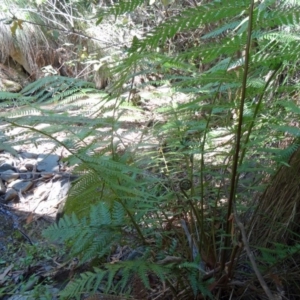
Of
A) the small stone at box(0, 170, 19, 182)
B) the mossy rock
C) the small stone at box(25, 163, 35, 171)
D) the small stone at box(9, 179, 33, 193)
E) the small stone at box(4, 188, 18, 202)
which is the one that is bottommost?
the small stone at box(4, 188, 18, 202)

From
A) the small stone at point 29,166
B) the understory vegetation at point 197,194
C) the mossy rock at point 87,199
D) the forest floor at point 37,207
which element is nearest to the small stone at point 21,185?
the forest floor at point 37,207

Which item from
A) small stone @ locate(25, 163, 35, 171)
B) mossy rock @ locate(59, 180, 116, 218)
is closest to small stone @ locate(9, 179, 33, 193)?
small stone @ locate(25, 163, 35, 171)

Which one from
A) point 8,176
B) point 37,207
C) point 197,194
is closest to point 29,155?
point 8,176

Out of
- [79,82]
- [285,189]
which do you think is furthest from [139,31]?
[285,189]

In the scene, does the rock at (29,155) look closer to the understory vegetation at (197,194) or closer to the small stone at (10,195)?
the small stone at (10,195)

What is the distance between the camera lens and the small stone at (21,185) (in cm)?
318

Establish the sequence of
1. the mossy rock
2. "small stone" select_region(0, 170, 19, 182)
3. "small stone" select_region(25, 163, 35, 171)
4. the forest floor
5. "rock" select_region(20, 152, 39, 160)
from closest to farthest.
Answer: the mossy rock → the forest floor → "small stone" select_region(0, 170, 19, 182) → "small stone" select_region(25, 163, 35, 171) → "rock" select_region(20, 152, 39, 160)

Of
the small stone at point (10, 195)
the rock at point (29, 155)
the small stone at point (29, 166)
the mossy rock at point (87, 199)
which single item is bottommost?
the small stone at point (10, 195)

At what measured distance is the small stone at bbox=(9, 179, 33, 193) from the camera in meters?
3.18

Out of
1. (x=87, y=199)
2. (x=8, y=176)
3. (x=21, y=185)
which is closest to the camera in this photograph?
(x=87, y=199)

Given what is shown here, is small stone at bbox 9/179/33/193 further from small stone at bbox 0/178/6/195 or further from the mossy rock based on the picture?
the mossy rock

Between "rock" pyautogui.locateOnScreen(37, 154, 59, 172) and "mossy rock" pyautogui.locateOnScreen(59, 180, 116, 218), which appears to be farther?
"rock" pyautogui.locateOnScreen(37, 154, 59, 172)

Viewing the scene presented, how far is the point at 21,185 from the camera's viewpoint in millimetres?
3234

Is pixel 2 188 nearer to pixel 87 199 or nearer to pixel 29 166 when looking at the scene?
pixel 29 166
